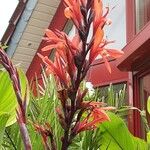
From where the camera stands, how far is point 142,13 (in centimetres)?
252

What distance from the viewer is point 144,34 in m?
2.04

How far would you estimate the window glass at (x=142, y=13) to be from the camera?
7.90 feet

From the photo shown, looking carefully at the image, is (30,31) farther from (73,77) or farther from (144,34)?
(73,77)

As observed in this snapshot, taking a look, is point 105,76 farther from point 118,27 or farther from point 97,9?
point 97,9

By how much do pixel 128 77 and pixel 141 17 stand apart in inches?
17.5

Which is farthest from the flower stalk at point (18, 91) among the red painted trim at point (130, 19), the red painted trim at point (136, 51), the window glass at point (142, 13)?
the red painted trim at point (130, 19)

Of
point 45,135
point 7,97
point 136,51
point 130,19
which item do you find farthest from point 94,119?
point 130,19

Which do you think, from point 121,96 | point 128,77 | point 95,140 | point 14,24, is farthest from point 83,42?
point 14,24

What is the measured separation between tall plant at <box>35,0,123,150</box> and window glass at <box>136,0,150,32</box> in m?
2.05

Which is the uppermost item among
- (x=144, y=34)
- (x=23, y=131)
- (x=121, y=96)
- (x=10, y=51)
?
(x=10, y=51)

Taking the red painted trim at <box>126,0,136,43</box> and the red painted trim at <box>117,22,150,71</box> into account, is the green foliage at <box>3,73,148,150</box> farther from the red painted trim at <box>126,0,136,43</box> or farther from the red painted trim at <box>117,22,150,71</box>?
the red painted trim at <box>126,0,136,43</box>

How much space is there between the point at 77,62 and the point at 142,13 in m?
2.23

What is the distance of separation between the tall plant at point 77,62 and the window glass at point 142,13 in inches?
80.6

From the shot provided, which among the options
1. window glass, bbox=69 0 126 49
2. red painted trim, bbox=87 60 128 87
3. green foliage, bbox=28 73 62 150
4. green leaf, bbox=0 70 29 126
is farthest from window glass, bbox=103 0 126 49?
green leaf, bbox=0 70 29 126
